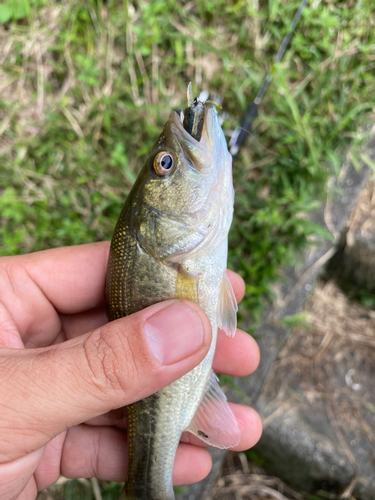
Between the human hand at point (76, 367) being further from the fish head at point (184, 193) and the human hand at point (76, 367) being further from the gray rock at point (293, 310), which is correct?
the gray rock at point (293, 310)

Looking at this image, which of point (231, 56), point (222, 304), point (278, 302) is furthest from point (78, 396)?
point (231, 56)

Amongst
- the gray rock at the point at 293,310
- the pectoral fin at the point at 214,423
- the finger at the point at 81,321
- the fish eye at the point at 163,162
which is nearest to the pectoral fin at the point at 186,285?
the fish eye at the point at 163,162

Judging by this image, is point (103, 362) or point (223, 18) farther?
point (223, 18)

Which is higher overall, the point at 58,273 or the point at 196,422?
the point at 58,273

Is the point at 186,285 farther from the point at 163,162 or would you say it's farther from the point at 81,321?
the point at 81,321

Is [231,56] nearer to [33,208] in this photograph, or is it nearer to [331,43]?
[331,43]

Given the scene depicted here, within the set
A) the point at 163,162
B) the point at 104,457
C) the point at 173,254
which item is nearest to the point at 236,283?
the point at 173,254
